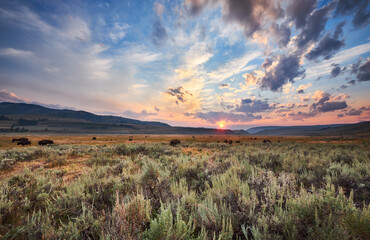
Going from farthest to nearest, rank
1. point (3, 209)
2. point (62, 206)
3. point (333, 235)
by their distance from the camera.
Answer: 1. point (62, 206)
2. point (3, 209)
3. point (333, 235)

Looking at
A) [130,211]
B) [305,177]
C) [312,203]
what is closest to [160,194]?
[130,211]

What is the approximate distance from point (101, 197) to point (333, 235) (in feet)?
13.9

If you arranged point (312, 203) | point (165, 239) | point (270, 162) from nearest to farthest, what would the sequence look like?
1. point (165, 239)
2. point (312, 203)
3. point (270, 162)

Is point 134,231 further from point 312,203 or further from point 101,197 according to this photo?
point 312,203

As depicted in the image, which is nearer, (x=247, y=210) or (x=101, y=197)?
(x=247, y=210)

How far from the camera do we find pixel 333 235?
1.70m

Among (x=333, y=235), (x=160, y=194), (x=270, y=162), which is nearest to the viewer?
(x=333, y=235)

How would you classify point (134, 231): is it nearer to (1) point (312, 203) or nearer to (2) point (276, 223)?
(2) point (276, 223)

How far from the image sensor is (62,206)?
3254 millimetres

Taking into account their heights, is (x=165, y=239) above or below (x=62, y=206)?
above

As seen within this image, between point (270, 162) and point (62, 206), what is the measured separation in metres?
7.52

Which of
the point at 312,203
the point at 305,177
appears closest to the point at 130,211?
the point at 312,203

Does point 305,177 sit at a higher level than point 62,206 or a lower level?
higher

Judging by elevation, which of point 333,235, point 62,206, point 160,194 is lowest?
point 62,206
